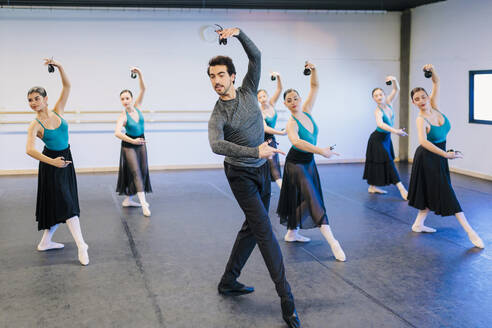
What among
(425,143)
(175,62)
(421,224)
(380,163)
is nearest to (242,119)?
(425,143)

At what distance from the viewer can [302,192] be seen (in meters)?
4.29

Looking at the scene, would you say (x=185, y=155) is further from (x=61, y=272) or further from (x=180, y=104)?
(x=61, y=272)

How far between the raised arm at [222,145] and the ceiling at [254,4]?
6720 mm

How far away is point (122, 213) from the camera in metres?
5.95

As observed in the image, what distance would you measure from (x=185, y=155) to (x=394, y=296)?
686cm

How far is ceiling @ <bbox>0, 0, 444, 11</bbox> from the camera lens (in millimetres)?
8844

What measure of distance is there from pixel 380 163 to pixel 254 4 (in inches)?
162

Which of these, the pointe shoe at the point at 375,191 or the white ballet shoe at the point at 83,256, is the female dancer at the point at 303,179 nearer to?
the white ballet shoe at the point at 83,256

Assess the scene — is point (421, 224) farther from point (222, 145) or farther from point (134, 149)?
point (134, 149)

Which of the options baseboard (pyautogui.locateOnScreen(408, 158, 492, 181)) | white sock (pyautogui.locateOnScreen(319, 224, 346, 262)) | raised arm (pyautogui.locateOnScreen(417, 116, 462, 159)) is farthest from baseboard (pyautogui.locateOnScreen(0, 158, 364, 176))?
white sock (pyautogui.locateOnScreen(319, 224, 346, 262))

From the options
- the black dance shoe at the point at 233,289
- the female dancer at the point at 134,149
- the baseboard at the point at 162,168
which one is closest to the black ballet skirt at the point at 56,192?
the black dance shoe at the point at 233,289

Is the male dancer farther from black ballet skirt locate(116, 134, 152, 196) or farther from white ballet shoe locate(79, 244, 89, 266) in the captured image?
black ballet skirt locate(116, 134, 152, 196)

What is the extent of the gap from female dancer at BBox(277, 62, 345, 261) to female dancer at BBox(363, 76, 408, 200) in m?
2.58

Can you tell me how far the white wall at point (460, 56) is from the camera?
324 inches
